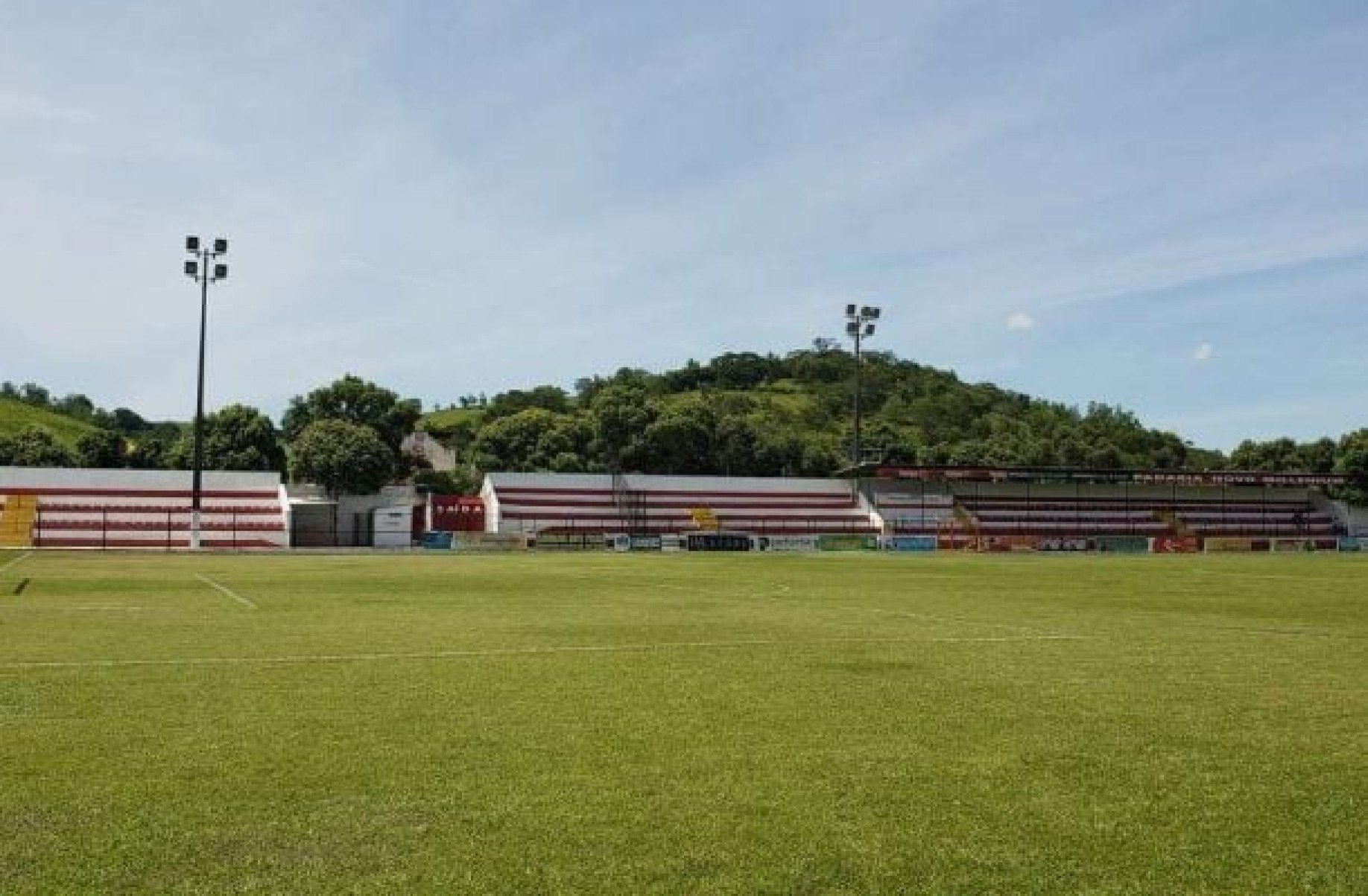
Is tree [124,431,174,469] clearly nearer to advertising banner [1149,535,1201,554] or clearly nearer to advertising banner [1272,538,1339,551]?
advertising banner [1149,535,1201,554]

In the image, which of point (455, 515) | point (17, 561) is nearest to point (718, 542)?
point (455, 515)

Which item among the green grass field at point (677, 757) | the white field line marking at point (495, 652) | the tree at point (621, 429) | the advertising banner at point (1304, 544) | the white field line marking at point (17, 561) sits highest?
the tree at point (621, 429)


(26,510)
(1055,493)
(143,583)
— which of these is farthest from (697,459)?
(143,583)

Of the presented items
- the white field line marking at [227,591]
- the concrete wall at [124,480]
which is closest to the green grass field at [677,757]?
the white field line marking at [227,591]

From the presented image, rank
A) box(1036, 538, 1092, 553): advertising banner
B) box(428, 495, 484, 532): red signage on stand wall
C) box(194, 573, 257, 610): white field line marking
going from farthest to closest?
box(428, 495, 484, 532): red signage on stand wall
box(1036, 538, 1092, 553): advertising banner
box(194, 573, 257, 610): white field line marking

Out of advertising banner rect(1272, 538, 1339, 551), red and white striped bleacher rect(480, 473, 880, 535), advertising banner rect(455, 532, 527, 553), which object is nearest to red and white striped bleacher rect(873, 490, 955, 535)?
red and white striped bleacher rect(480, 473, 880, 535)

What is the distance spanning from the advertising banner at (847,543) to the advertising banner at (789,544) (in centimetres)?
45

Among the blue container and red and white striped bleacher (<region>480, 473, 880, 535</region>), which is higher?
red and white striped bleacher (<region>480, 473, 880, 535</region>)

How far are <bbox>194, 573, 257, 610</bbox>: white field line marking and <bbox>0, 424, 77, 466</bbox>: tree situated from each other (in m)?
65.5

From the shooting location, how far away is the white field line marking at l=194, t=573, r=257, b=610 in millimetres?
20750

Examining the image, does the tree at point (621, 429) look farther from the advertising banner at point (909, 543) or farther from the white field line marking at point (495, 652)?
the white field line marking at point (495, 652)

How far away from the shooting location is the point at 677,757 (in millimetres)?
7551

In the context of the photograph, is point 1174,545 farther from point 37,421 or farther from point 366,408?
point 37,421

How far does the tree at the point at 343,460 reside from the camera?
245 ft
